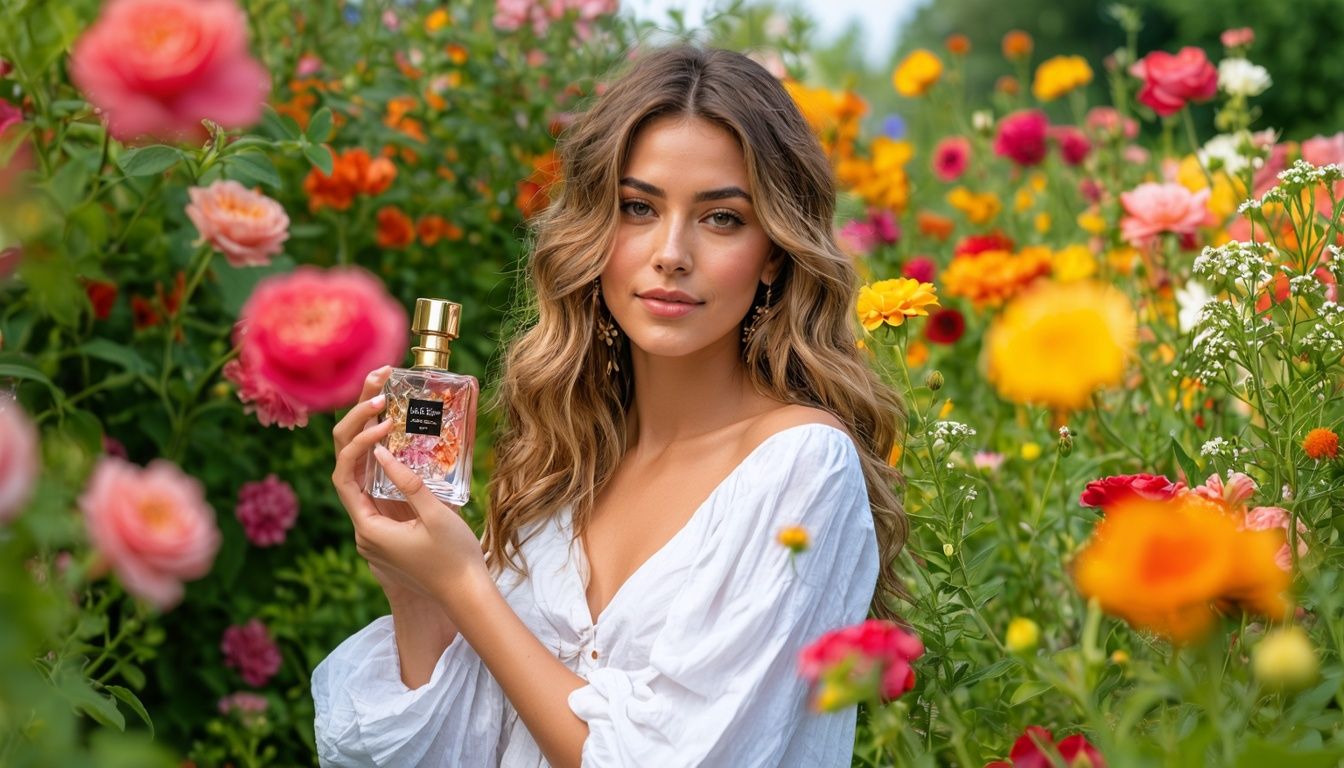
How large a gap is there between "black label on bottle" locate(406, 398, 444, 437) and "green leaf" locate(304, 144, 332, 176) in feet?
1.53

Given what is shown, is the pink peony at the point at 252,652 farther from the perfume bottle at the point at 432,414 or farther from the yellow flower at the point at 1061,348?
the yellow flower at the point at 1061,348

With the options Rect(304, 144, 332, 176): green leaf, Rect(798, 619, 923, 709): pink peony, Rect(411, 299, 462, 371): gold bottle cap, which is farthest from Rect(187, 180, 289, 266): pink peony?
Rect(798, 619, 923, 709): pink peony

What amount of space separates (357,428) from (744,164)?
1.95 ft

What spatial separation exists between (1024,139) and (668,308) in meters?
2.05

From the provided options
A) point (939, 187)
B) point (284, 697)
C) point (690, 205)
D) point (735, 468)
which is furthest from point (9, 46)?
point (939, 187)

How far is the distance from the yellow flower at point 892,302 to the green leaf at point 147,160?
90 cm

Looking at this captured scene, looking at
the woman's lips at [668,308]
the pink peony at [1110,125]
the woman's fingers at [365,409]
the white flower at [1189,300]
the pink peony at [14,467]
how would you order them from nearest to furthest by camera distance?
the pink peony at [14,467] → the woman's fingers at [365,409] → the woman's lips at [668,308] → the white flower at [1189,300] → the pink peony at [1110,125]

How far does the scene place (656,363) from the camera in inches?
76.1

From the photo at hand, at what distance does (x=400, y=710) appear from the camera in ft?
5.82

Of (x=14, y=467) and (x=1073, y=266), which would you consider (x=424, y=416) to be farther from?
(x=1073, y=266)

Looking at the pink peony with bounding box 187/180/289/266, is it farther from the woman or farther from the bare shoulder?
the bare shoulder

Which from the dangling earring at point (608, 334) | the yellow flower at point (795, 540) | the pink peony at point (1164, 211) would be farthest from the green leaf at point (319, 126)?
the pink peony at point (1164, 211)

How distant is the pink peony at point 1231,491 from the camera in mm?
1460

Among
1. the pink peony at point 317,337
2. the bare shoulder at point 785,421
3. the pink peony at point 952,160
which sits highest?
the pink peony at point 317,337
